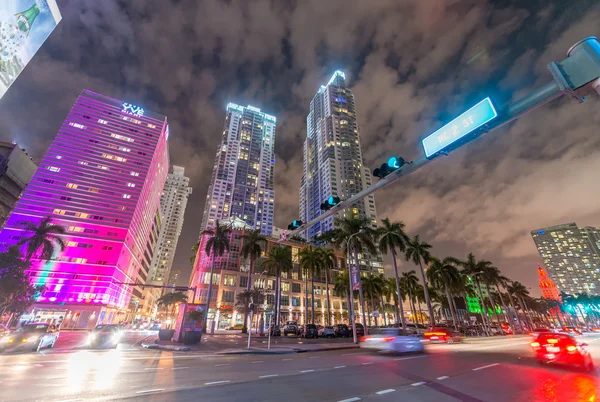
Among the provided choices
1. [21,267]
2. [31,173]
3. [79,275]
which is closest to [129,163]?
[31,173]

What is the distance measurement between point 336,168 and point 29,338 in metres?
158

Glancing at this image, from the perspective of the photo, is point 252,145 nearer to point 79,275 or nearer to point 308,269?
point 79,275

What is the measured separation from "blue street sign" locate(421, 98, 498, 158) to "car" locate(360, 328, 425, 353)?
45.6 feet

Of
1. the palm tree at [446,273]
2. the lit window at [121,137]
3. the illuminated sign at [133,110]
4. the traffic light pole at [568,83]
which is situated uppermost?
the illuminated sign at [133,110]

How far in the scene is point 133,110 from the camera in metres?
119

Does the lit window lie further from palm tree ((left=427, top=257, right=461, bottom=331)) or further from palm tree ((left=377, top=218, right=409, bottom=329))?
palm tree ((left=427, top=257, right=461, bottom=331))

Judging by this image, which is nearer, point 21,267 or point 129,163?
point 21,267

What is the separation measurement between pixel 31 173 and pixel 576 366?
5240 inches

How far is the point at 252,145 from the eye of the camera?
19250 cm

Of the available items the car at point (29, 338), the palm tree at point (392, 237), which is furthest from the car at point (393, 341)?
the palm tree at point (392, 237)

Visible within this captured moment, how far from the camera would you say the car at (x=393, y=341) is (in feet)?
56.2

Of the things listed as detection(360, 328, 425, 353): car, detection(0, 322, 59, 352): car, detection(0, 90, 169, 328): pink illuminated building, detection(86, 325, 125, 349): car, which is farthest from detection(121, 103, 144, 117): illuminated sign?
detection(360, 328, 425, 353): car

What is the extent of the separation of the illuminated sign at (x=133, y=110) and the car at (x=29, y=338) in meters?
126

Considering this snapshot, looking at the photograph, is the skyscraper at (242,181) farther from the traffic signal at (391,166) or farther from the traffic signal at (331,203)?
the traffic signal at (391,166)
